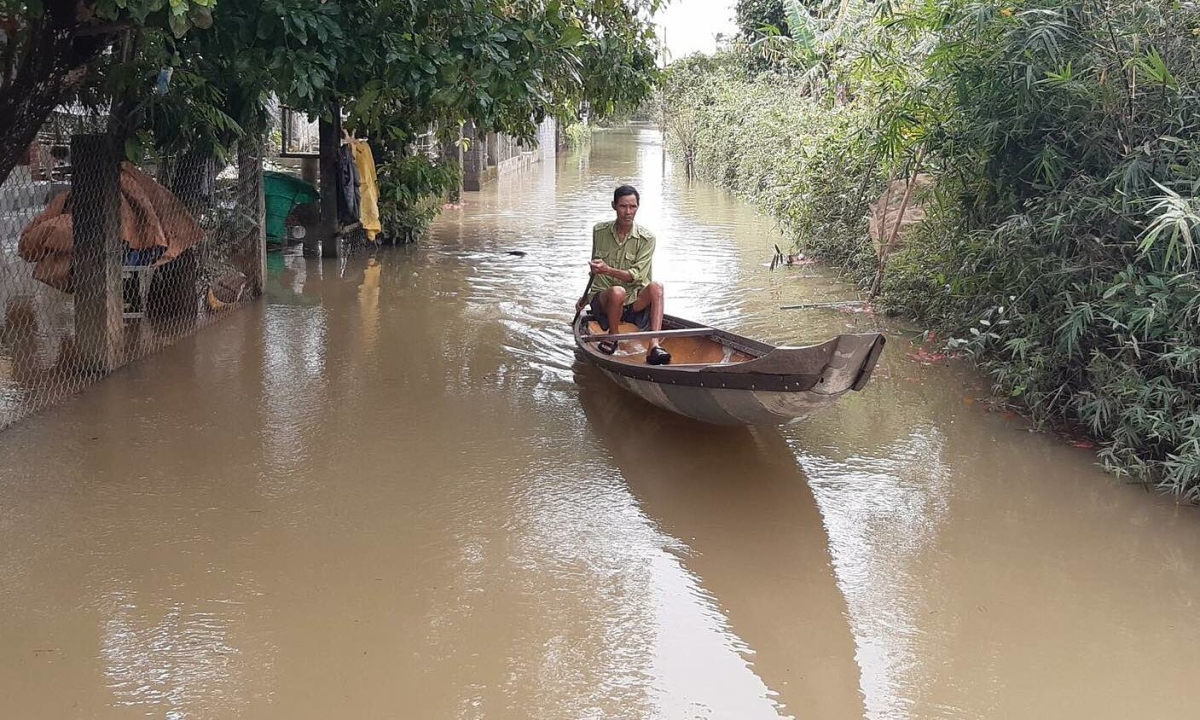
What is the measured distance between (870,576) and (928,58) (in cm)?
435

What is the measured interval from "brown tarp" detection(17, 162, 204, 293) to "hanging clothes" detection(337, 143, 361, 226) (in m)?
4.32

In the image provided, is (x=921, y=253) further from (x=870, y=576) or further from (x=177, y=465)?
(x=177, y=465)

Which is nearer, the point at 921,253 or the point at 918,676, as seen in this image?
the point at 918,676

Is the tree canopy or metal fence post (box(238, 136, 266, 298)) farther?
metal fence post (box(238, 136, 266, 298))

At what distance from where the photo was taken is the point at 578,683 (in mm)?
3611

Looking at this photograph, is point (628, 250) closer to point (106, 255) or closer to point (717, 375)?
point (717, 375)

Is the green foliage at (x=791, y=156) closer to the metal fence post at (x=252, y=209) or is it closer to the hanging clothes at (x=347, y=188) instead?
the hanging clothes at (x=347, y=188)

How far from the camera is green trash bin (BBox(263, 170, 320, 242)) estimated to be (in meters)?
12.3

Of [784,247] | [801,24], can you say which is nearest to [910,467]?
[801,24]

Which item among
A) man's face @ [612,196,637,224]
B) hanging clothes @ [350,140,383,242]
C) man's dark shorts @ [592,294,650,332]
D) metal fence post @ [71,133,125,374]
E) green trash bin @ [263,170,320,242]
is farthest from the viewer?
green trash bin @ [263,170,320,242]

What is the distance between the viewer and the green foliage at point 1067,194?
5426 mm

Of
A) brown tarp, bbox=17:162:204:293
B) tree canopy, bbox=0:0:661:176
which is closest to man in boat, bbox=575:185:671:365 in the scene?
tree canopy, bbox=0:0:661:176

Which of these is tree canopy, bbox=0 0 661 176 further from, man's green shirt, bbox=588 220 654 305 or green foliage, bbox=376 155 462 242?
green foliage, bbox=376 155 462 242

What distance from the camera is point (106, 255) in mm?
6707
